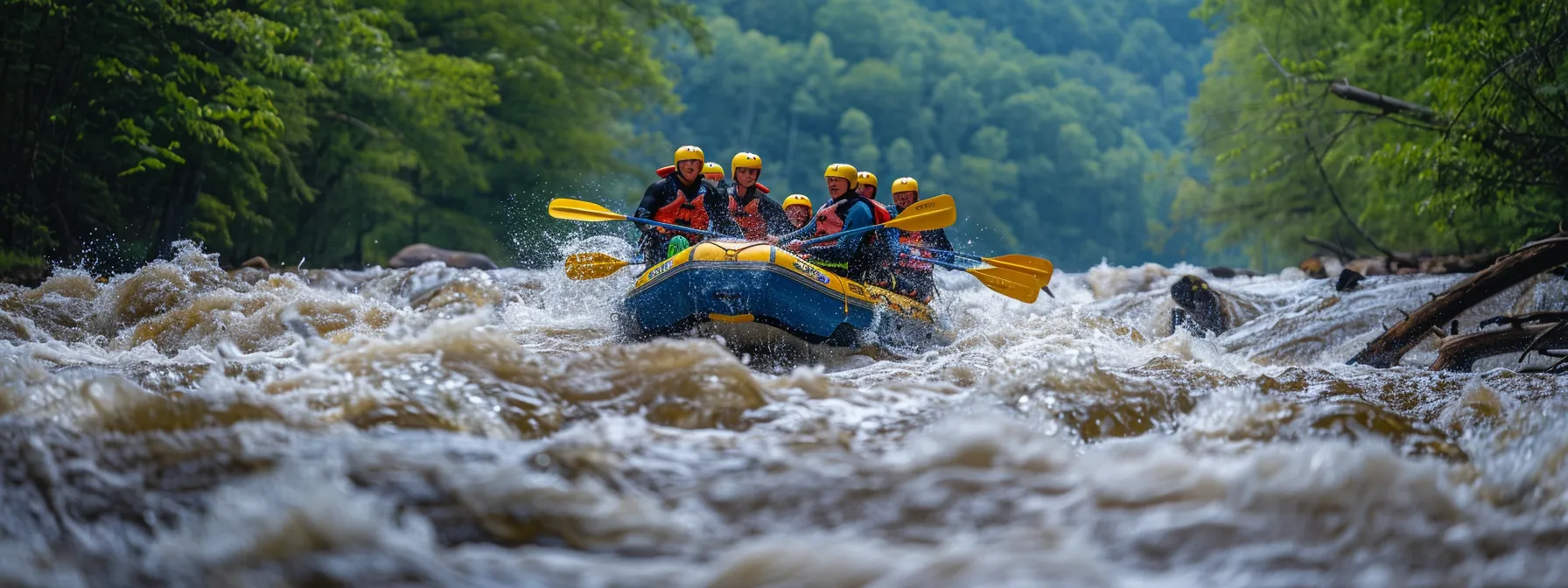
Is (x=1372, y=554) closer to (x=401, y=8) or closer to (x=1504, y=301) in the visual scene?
(x=1504, y=301)

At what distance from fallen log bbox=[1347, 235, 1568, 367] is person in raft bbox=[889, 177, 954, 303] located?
2859mm

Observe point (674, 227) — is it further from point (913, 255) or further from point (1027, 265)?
point (1027, 265)

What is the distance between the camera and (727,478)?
3.05 metres

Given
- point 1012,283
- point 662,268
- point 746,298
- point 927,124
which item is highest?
point 927,124

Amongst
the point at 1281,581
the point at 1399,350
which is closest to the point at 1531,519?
the point at 1281,581

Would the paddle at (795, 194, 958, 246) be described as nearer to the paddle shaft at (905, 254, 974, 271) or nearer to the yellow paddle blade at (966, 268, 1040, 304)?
the paddle shaft at (905, 254, 974, 271)

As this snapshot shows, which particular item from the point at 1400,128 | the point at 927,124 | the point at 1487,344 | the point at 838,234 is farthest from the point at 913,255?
the point at 927,124

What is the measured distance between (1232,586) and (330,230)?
1818cm

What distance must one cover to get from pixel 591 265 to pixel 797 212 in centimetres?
187

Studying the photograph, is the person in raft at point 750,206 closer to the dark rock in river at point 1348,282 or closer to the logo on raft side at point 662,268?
the logo on raft side at point 662,268

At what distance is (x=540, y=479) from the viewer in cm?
284

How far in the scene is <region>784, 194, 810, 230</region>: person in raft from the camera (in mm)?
9188

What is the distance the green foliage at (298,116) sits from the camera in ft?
38.0

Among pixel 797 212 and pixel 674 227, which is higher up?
pixel 797 212
